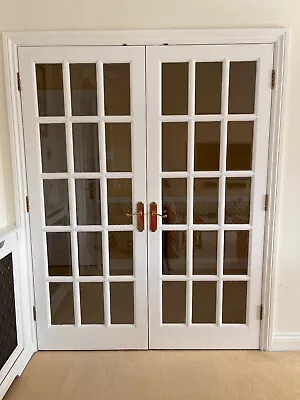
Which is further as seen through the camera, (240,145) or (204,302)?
(204,302)

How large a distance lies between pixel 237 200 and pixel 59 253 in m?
1.32

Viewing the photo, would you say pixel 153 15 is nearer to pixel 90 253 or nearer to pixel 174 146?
pixel 174 146

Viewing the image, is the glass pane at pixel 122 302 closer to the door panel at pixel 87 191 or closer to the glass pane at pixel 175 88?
the door panel at pixel 87 191

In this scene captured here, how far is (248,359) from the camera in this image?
2445mm

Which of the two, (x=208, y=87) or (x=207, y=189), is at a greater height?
(x=208, y=87)

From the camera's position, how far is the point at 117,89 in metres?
2.30

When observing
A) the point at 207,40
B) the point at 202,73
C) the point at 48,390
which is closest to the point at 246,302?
the point at 48,390

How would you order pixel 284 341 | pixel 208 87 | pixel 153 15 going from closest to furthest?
pixel 153 15 → pixel 208 87 → pixel 284 341

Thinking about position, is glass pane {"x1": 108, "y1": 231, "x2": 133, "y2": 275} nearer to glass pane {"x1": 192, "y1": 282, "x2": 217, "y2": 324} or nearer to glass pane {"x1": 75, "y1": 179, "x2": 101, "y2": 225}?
glass pane {"x1": 75, "y1": 179, "x2": 101, "y2": 225}

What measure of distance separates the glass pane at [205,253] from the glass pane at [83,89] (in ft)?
3.72

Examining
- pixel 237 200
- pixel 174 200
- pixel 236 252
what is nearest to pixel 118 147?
pixel 174 200

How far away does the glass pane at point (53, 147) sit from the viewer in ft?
7.71

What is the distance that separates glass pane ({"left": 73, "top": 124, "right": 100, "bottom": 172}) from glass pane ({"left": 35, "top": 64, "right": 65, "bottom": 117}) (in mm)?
173

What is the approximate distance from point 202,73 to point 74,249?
1484 mm
